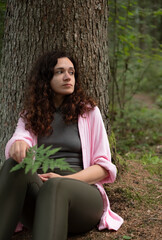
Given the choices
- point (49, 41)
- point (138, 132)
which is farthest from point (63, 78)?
point (138, 132)

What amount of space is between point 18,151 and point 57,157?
472mm

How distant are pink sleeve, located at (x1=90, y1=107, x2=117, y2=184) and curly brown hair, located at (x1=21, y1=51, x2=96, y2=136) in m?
0.16

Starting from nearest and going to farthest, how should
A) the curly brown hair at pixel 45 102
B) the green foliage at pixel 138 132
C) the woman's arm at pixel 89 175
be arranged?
the woman's arm at pixel 89 175, the curly brown hair at pixel 45 102, the green foliage at pixel 138 132

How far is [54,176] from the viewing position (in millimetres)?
2291

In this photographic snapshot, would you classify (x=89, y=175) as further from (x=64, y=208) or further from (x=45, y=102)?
A: (x=45, y=102)

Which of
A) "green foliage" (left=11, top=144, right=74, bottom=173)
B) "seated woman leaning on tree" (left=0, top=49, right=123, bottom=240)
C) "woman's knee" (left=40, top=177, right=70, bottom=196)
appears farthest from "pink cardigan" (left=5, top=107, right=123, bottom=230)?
"green foliage" (left=11, top=144, right=74, bottom=173)

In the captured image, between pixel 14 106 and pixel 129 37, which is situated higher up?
pixel 129 37

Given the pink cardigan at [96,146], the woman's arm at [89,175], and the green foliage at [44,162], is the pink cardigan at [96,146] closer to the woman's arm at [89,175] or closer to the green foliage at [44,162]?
the woman's arm at [89,175]

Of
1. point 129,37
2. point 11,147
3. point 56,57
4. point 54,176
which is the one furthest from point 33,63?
point 129,37

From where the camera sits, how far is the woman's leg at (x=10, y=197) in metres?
2.07

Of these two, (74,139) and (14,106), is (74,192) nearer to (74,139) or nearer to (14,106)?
(74,139)

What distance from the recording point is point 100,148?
248cm

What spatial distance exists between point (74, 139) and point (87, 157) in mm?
206

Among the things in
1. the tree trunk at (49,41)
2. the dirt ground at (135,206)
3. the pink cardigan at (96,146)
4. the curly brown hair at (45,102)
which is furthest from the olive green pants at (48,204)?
the tree trunk at (49,41)
